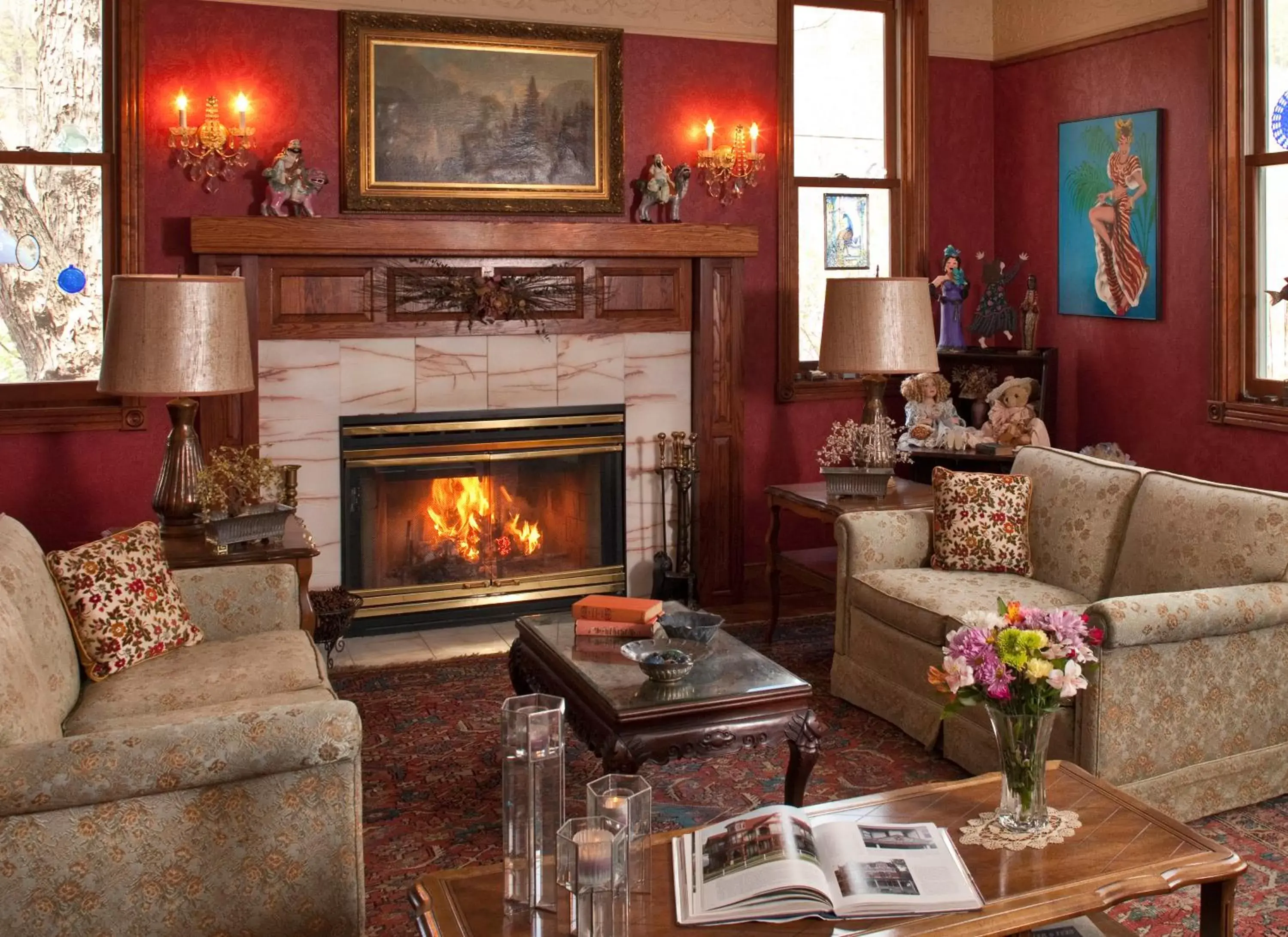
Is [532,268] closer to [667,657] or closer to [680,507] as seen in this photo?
[680,507]

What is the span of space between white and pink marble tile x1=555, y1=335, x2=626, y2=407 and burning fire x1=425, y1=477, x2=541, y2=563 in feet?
1.79

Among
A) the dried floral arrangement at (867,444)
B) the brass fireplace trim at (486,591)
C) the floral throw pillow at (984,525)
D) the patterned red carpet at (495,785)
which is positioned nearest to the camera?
the patterned red carpet at (495,785)

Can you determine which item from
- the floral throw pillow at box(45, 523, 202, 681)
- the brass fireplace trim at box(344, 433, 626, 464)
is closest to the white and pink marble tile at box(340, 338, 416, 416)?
the brass fireplace trim at box(344, 433, 626, 464)

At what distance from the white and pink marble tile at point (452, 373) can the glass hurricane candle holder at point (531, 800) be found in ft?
11.8

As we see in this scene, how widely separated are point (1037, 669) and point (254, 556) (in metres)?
2.66

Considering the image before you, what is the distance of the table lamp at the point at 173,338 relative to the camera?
4.12 metres

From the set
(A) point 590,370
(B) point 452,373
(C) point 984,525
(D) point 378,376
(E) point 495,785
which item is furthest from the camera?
(A) point 590,370

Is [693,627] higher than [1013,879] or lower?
higher

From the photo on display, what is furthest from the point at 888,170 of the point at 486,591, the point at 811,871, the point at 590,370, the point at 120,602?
the point at 811,871

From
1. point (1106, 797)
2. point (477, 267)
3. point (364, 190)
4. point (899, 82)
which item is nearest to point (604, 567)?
point (477, 267)

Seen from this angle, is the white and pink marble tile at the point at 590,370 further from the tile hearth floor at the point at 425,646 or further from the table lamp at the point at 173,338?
the table lamp at the point at 173,338

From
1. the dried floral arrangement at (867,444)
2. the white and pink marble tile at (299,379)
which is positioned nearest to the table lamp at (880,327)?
the dried floral arrangement at (867,444)

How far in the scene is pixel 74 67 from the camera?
208 inches

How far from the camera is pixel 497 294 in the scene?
579 centimetres
